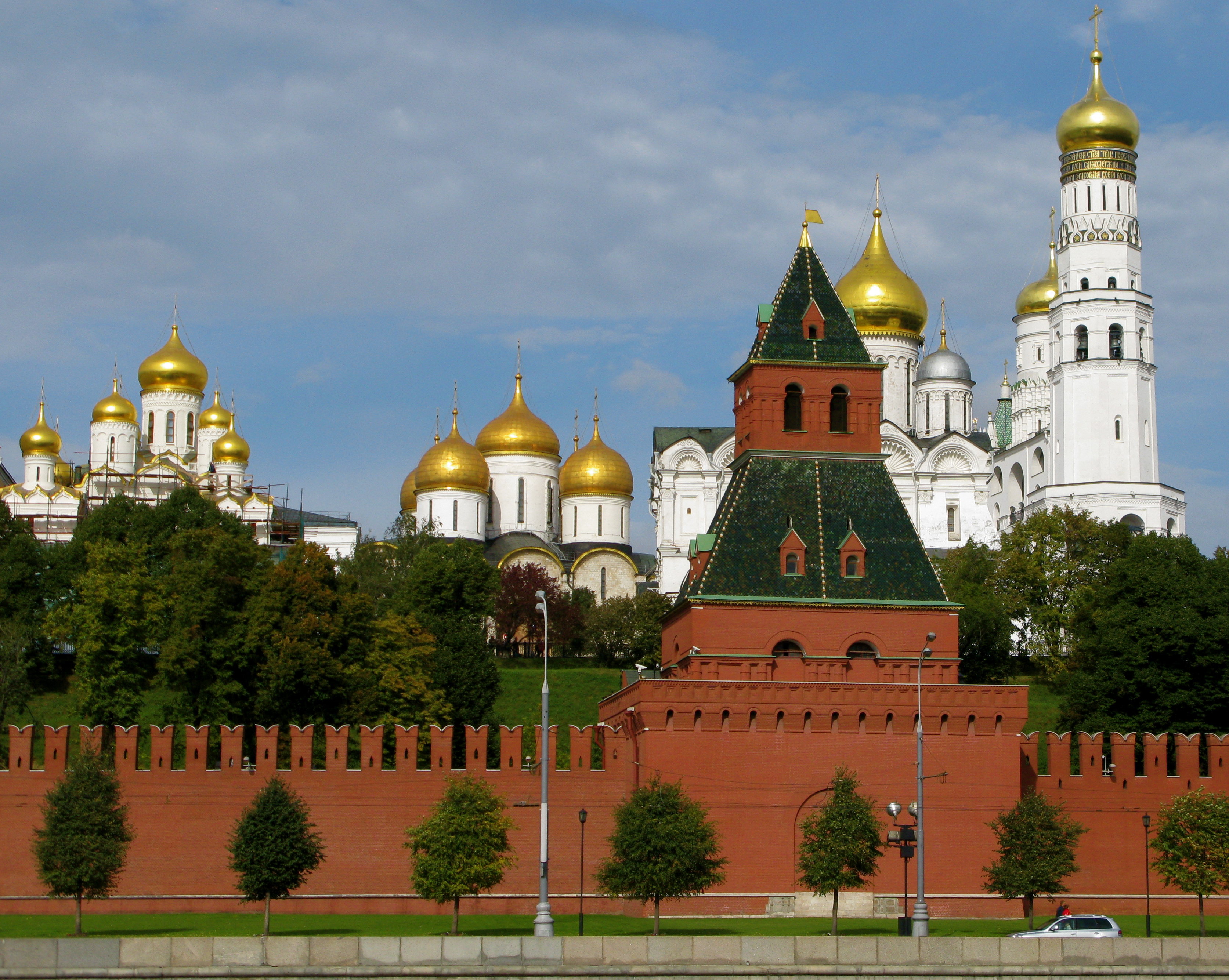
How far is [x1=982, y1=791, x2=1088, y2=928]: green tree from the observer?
34.7 meters

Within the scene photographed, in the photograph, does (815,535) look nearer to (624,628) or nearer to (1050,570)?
(1050,570)

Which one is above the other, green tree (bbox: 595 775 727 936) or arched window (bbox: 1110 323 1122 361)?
arched window (bbox: 1110 323 1122 361)

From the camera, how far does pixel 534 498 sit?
85.8 m

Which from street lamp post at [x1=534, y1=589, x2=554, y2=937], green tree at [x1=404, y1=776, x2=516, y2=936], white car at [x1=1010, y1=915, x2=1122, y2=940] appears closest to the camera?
street lamp post at [x1=534, y1=589, x2=554, y2=937]

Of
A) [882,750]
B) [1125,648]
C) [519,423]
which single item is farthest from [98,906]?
[519,423]

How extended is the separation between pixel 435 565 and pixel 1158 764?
26.0 m

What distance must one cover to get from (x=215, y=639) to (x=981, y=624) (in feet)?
86.8

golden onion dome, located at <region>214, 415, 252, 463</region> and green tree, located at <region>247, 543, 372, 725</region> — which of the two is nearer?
green tree, located at <region>247, 543, 372, 725</region>

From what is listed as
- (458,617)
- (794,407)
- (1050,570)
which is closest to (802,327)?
(794,407)

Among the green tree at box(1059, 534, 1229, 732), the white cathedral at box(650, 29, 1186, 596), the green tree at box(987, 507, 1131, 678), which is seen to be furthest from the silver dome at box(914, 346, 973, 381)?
the green tree at box(1059, 534, 1229, 732)

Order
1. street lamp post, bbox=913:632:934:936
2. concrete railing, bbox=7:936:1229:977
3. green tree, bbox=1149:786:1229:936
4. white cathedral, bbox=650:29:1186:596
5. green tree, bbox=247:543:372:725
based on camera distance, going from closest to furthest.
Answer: concrete railing, bbox=7:936:1229:977 < street lamp post, bbox=913:632:934:936 < green tree, bbox=1149:786:1229:936 < green tree, bbox=247:543:372:725 < white cathedral, bbox=650:29:1186:596

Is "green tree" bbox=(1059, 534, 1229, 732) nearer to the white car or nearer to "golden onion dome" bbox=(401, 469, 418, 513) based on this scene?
the white car

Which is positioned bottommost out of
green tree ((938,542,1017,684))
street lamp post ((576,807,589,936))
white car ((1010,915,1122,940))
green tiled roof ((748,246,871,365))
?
white car ((1010,915,1122,940))

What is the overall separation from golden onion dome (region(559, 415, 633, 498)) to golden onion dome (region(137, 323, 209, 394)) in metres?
18.8
